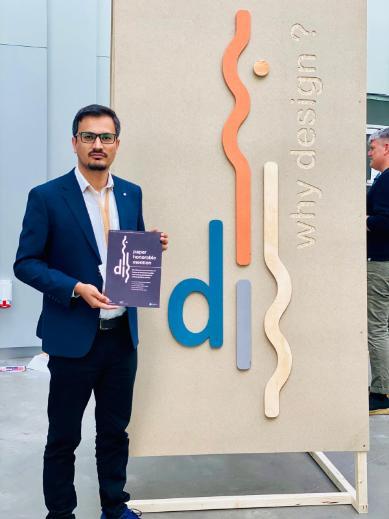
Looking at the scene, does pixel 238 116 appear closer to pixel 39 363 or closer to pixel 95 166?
pixel 95 166

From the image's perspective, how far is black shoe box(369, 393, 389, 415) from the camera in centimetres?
367

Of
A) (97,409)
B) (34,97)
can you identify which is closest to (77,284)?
(97,409)

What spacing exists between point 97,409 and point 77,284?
21.8 inches

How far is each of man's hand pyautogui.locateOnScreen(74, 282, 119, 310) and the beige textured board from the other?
0.50 meters

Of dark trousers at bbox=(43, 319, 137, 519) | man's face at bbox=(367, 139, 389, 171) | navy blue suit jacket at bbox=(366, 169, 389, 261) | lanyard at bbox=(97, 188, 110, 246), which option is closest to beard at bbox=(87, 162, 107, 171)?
A: lanyard at bbox=(97, 188, 110, 246)

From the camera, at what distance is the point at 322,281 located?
238 centimetres

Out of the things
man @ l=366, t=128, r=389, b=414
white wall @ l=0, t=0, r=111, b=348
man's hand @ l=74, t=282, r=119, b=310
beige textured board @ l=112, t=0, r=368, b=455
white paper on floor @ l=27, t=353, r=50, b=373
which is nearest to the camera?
man's hand @ l=74, t=282, r=119, b=310

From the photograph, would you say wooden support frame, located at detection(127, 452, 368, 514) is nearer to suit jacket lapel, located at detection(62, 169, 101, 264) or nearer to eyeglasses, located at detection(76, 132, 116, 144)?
suit jacket lapel, located at detection(62, 169, 101, 264)

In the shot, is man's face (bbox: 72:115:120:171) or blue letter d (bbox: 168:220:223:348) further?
blue letter d (bbox: 168:220:223:348)

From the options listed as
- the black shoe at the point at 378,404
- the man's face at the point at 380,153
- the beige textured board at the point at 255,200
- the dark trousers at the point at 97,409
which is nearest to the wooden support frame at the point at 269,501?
the beige textured board at the point at 255,200

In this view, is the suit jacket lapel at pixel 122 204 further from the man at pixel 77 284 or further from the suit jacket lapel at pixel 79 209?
the suit jacket lapel at pixel 79 209

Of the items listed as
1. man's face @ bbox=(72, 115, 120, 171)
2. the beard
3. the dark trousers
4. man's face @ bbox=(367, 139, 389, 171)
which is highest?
man's face @ bbox=(367, 139, 389, 171)

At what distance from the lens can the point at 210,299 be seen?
7.59 feet

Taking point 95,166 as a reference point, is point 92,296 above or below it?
below
